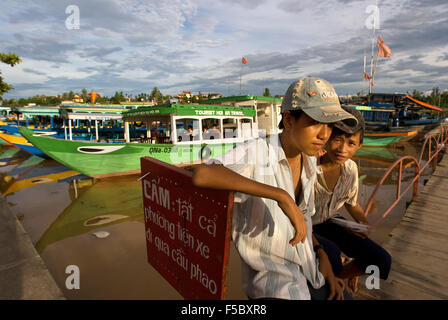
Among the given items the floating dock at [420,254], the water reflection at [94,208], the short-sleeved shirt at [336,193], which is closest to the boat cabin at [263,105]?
the water reflection at [94,208]

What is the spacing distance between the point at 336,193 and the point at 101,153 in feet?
28.4

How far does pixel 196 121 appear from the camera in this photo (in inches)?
419

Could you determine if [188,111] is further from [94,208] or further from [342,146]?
[342,146]

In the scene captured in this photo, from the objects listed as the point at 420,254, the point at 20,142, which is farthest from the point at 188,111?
the point at 20,142

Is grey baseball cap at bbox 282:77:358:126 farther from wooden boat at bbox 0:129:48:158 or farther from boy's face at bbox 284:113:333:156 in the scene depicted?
wooden boat at bbox 0:129:48:158

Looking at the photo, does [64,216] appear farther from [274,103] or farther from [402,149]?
[402,149]

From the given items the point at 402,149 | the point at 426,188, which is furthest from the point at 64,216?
the point at 402,149

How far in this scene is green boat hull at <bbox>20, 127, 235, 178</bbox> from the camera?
8633mm

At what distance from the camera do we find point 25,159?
48.2 feet

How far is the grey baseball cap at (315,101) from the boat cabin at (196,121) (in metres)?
8.28

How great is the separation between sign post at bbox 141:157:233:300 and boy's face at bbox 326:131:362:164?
54.7 inches

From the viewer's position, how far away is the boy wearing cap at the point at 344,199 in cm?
197
